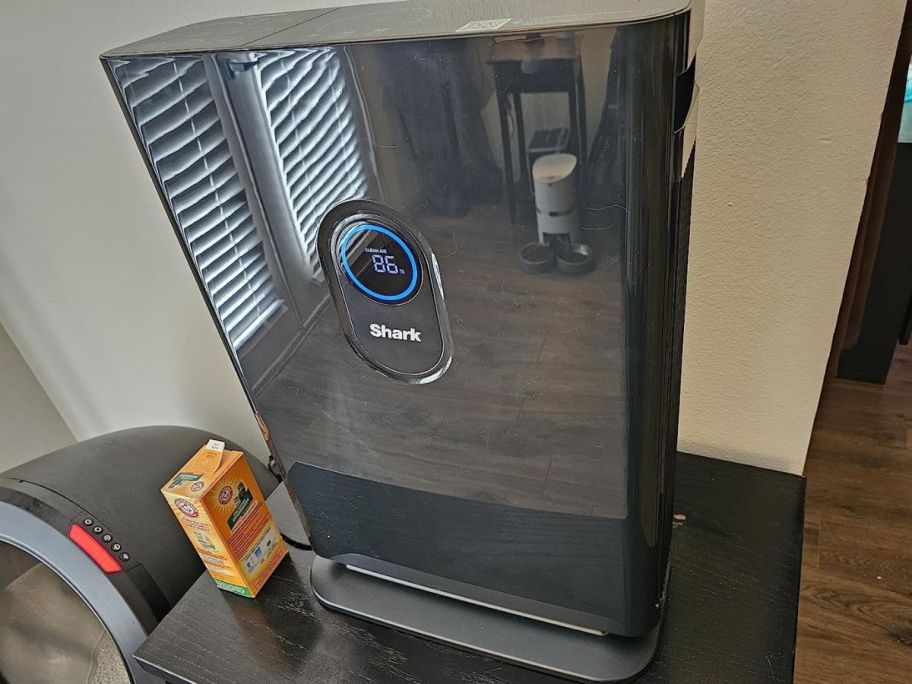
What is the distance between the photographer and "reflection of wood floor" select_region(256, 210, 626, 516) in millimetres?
421

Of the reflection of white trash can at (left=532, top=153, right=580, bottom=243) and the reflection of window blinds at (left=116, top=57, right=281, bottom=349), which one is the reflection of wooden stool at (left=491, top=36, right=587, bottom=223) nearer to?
the reflection of white trash can at (left=532, top=153, right=580, bottom=243)

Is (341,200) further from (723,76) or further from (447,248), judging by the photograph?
(723,76)

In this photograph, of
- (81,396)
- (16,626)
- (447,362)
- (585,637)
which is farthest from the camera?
(81,396)

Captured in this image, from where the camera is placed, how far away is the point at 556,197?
0.38 m

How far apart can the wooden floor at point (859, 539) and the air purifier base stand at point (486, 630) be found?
80cm

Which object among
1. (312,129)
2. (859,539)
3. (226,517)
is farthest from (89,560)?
(859,539)

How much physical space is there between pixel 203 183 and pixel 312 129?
0.10 metres

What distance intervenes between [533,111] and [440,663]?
1.53ft

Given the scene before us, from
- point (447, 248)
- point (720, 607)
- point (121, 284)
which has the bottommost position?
point (720, 607)

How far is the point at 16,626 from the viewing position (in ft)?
2.88

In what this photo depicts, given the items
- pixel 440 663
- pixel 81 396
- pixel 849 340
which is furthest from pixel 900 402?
pixel 81 396

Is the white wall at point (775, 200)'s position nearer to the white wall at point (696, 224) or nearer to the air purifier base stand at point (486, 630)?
the white wall at point (696, 224)

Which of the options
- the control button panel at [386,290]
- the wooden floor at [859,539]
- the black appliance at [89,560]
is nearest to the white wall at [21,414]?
the black appliance at [89,560]

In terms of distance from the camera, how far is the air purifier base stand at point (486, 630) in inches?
22.9
